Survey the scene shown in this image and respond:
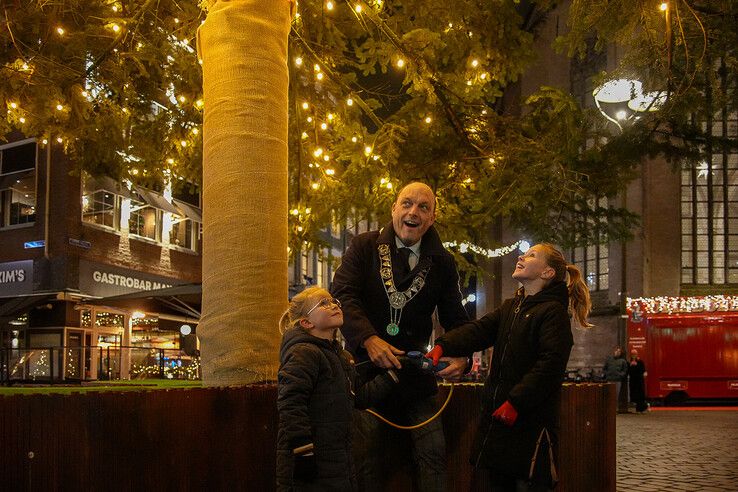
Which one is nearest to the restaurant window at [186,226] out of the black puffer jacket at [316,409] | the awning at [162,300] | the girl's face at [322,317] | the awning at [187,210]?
the awning at [187,210]

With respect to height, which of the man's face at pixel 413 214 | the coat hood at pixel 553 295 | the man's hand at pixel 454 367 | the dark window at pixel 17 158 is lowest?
the man's hand at pixel 454 367

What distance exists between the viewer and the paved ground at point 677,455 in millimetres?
8898

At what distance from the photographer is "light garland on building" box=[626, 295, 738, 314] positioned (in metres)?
29.8

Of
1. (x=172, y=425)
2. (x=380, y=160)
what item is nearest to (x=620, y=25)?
(x=380, y=160)

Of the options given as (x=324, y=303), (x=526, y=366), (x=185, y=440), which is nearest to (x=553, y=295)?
(x=526, y=366)

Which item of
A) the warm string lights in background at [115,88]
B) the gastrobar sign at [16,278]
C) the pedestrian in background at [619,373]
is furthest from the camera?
the gastrobar sign at [16,278]

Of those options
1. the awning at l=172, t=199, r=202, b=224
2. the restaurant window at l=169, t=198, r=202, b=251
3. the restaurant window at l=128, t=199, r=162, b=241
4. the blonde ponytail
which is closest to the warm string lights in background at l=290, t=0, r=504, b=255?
the blonde ponytail

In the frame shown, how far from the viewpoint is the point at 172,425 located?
4.37 m

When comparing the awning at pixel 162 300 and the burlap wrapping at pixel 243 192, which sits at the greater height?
the burlap wrapping at pixel 243 192

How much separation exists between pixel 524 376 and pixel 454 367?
0.48 meters

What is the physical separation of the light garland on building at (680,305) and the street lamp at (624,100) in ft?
62.7

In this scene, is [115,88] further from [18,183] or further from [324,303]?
[18,183]

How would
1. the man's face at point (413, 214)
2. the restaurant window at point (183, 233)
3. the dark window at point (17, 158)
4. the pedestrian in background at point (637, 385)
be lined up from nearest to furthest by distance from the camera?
the man's face at point (413, 214), the pedestrian in background at point (637, 385), the dark window at point (17, 158), the restaurant window at point (183, 233)

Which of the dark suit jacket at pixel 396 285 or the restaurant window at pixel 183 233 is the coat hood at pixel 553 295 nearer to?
the dark suit jacket at pixel 396 285
